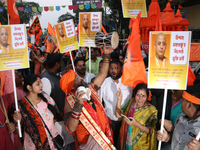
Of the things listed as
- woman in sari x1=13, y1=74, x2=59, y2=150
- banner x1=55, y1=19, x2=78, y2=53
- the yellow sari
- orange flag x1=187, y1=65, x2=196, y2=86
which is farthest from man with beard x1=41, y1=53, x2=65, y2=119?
orange flag x1=187, y1=65, x2=196, y2=86

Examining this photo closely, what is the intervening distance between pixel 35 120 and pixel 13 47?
0.92 m

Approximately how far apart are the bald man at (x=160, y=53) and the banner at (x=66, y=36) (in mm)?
2008

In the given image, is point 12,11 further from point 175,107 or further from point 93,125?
point 175,107

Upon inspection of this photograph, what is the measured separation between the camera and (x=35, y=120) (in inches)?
79.9

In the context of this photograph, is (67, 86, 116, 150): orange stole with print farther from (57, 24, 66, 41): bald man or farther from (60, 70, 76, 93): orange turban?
(57, 24, 66, 41): bald man

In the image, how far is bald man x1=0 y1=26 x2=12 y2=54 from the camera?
191 cm

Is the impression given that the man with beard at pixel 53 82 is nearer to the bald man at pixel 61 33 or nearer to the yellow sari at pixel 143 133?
the bald man at pixel 61 33

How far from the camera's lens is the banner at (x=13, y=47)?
1922 millimetres

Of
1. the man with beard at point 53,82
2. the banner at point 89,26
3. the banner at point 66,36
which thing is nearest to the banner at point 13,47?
the man with beard at point 53,82

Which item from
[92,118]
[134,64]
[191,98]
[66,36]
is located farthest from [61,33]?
[191,98]

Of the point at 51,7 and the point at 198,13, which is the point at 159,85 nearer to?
the point at 198,13

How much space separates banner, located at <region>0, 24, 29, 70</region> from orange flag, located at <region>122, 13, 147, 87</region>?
4.57 ft

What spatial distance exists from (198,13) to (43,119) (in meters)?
13.0

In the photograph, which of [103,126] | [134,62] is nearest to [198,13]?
[134,62]
